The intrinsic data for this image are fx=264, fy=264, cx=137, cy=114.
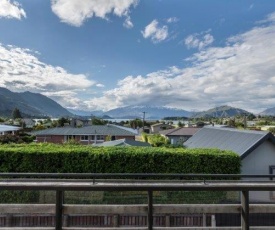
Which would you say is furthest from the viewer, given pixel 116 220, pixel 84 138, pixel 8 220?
pixel 84 138

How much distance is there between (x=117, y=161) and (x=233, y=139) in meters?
6.58

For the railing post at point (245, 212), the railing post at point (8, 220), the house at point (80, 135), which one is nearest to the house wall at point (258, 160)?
the railing post at point (245, 212)

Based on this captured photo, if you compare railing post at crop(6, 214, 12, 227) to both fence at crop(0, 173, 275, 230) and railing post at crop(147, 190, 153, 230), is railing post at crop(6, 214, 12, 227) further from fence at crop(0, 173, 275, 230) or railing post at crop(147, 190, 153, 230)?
→ railing post at crop(147, 190, 153, 230)

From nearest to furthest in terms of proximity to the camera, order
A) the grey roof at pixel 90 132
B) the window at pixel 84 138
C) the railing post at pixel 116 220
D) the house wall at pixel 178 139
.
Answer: the railing post at pixel 116 220, the house wall at pixel 178 139, the grey roof at pixel 90 132, the window at pixel 84 138

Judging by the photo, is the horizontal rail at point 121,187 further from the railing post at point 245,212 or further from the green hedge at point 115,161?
the green hedge at point 115,161

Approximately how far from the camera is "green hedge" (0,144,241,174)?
1105 cm

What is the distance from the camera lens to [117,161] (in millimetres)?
11117

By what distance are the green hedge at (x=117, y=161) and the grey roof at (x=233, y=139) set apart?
1162 mm

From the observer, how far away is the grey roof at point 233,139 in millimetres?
11664

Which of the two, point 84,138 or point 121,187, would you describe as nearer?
point 121,187

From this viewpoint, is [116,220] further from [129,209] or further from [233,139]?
[233,139]

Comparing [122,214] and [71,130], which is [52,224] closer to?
[122,214]

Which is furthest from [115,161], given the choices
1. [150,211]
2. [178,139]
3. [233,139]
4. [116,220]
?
[178,139]

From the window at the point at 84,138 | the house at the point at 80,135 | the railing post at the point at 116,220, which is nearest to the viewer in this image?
the railing post at the point at 116,220
